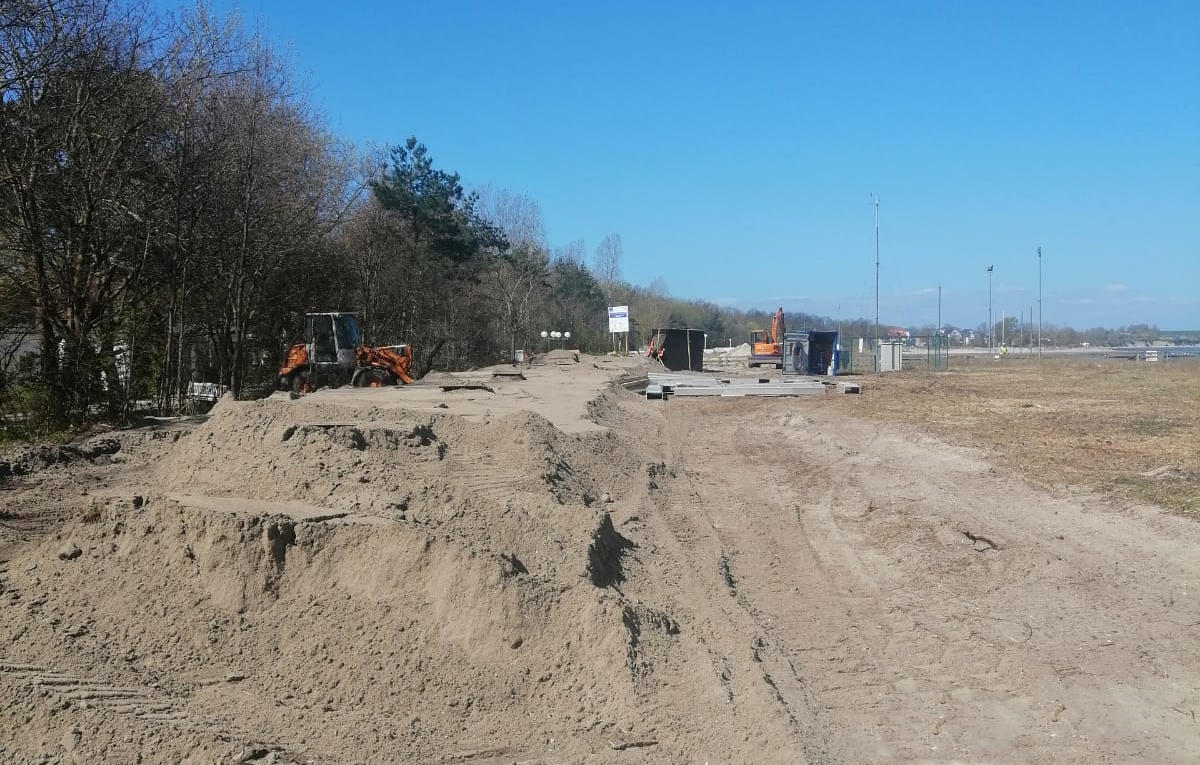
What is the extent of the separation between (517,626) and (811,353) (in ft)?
117

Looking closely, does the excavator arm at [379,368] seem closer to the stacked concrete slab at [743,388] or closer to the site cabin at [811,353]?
the stacked concrete slab at [743,388]

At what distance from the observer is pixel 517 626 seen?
551cm

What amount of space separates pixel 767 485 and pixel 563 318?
47.4m

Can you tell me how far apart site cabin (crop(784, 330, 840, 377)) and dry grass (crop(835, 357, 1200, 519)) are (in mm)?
4706

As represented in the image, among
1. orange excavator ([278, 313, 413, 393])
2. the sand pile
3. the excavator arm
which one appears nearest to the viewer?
the sand pile

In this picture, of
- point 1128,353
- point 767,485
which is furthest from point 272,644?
point 1128,353

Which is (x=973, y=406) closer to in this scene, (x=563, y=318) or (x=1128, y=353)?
(x=563, y=318)

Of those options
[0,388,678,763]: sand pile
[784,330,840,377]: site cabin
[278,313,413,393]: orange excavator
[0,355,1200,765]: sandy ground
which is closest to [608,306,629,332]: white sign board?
[784,330,840,377]: site cabin

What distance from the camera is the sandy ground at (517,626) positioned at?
476cm

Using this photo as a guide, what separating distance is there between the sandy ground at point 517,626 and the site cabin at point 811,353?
3038cm

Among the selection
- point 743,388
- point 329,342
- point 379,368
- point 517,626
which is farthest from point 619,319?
point 517,626

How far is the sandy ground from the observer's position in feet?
15.6

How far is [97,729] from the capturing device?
442 cm

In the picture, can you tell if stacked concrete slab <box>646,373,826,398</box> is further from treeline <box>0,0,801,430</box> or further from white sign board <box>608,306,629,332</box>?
white sign board <box>608,306,629,332</box>
